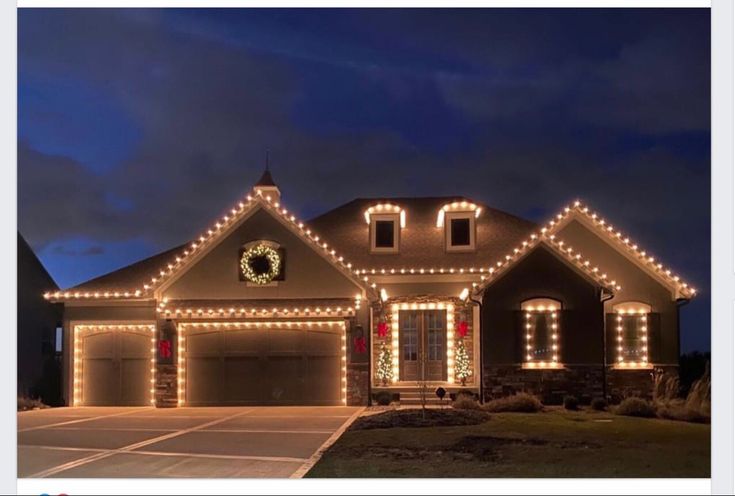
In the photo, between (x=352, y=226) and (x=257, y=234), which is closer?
(x=257, y=234)

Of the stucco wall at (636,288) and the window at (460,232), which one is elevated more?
the window at (460,232)

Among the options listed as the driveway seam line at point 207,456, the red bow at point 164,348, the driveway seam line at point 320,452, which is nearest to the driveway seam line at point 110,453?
the driveway seam line at point 207,456

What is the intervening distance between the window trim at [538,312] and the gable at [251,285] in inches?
181

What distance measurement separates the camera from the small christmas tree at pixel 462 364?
938 inches

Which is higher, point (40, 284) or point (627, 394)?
point (40, 284)

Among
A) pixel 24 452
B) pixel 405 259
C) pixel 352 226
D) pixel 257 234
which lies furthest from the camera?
pixel 352 226

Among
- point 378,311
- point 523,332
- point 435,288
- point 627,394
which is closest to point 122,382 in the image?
point 378,311

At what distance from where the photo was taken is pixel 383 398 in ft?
74.8

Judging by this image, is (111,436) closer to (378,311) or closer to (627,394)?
(378,311)

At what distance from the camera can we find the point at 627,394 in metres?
22.1

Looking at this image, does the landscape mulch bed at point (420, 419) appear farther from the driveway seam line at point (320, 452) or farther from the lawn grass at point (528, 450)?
the lawn grass at point (528, 450)

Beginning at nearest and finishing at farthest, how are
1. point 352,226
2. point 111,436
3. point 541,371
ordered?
1. point 111,436
2. point 541,371
3. point 352,226

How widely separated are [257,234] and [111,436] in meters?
7.71
